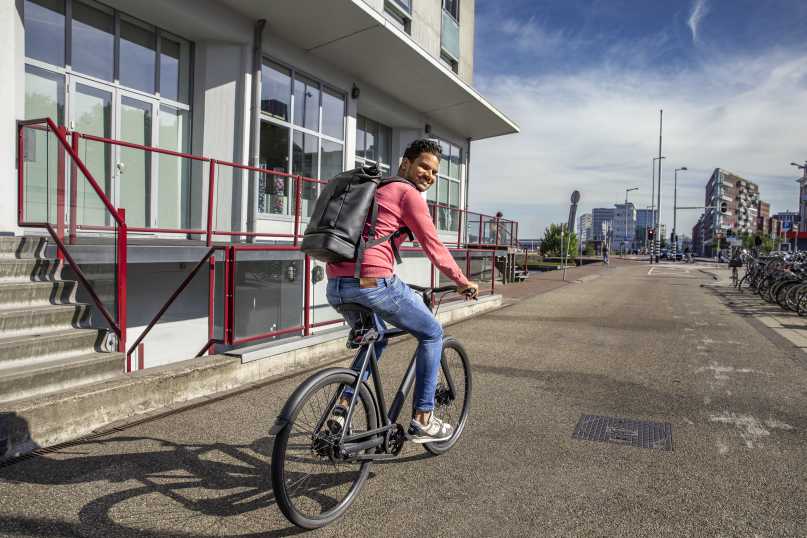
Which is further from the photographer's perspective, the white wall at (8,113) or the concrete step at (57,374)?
the white wall at (8,113)

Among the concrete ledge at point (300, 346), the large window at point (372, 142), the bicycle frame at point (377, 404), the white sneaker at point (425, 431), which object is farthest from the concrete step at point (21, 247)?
the large window at point (372, 142)

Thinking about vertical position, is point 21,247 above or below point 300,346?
above

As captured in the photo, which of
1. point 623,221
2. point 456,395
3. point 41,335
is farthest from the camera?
point 623,221

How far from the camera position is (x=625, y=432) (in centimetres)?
418

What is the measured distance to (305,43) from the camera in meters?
11.3

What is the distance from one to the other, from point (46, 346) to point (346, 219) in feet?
10.0

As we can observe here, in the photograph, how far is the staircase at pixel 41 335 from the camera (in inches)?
151

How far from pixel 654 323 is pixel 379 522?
9.05 m

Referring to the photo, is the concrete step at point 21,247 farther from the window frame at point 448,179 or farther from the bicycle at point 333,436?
the window frame at point 448,179

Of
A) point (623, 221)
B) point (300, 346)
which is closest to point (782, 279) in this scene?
point (300, 346)

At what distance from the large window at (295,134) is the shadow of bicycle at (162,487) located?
666 centimetres

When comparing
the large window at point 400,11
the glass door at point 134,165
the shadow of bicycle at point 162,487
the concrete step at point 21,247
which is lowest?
the shadow of bicycle at point 162,487

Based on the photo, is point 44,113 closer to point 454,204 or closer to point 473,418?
point 473,418

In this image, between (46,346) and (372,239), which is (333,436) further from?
(46,346)
